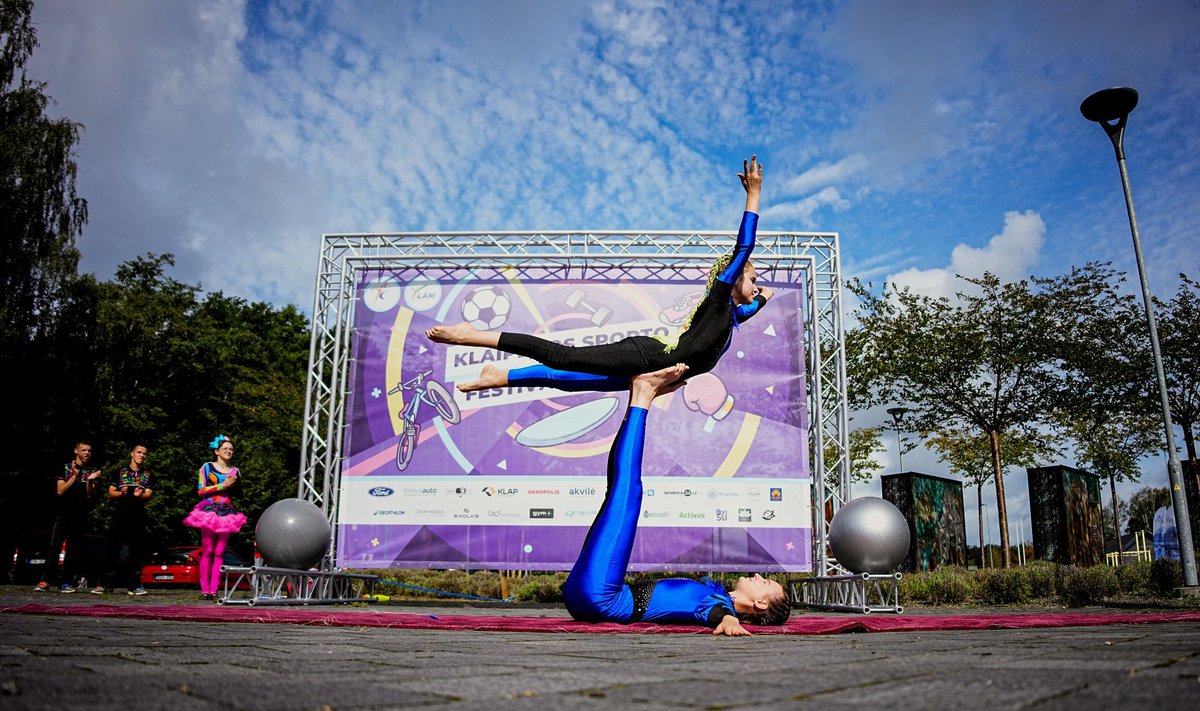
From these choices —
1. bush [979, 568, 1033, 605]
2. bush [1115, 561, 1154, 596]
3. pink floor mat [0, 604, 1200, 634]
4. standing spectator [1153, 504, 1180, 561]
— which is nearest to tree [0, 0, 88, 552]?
pink floor mat [0, 604, 1200, 634]

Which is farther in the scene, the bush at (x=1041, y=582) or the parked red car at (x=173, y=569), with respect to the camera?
the parked red car at (x=173, y=569)

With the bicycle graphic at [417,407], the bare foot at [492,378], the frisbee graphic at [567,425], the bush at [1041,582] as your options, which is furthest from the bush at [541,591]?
the bare foot at [492,378]

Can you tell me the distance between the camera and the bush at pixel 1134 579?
9367 mm

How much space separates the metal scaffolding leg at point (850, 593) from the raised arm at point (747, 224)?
4005mm

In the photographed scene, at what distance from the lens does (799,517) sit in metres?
9.72

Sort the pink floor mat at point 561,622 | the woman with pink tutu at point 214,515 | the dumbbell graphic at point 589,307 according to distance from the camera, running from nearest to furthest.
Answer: the pink floor mat at point 561,622
the woman with pink tutu at point 214,515
the dumbbell graphic at point 589,307

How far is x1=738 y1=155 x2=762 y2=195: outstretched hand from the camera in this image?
15.0 ft

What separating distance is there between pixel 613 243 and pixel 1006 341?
24.3 ft

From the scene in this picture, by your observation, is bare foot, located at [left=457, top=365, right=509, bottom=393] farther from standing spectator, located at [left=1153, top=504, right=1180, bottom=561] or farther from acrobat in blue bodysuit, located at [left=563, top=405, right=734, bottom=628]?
standing spectator, located at [left=1153, top=504, right=1180, bottom=561]

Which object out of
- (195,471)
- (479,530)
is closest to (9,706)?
(479,530)

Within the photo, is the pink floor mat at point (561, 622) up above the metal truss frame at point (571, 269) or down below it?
below

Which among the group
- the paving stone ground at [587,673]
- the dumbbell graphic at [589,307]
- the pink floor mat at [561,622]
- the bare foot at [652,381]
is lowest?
the pink floor mat at [561,622]

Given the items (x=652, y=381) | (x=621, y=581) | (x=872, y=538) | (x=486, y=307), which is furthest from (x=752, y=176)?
(x=486, y=307)

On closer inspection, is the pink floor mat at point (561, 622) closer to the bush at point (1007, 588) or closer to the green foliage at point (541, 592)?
the bush at point (1007, 588)
